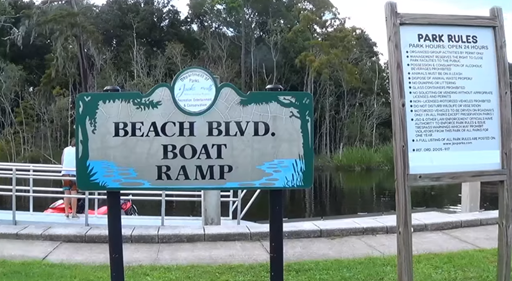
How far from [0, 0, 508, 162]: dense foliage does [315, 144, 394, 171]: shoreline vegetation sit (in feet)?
7.90

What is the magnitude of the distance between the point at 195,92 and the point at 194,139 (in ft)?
1.15

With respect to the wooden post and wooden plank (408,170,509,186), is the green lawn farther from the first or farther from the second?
the wooden post

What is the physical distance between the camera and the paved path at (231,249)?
6031 mm

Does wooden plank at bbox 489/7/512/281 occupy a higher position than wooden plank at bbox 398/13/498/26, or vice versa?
wooden plank at bbox 398/13/498/26

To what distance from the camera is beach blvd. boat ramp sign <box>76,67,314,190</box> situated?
13.4 feet

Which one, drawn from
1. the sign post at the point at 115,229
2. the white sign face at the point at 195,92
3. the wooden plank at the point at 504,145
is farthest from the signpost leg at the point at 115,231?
the wooden plank at the point at 504,145

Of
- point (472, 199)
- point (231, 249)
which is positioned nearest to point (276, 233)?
point (231, 249)

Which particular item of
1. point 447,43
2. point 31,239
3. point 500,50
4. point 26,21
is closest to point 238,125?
point 447,43

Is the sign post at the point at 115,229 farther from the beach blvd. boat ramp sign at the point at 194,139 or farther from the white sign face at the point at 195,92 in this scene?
the white sign face at the point at 195,92

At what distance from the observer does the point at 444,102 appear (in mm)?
4004

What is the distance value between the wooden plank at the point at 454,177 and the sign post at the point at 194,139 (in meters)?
0.77

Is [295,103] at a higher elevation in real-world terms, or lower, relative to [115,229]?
higher

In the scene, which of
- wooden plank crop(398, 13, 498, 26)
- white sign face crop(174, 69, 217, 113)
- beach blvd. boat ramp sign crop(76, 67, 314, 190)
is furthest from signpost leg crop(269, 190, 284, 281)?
wooden plank crop(398, 13, 498, 26)

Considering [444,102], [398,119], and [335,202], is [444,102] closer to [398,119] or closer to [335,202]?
[398,119]
